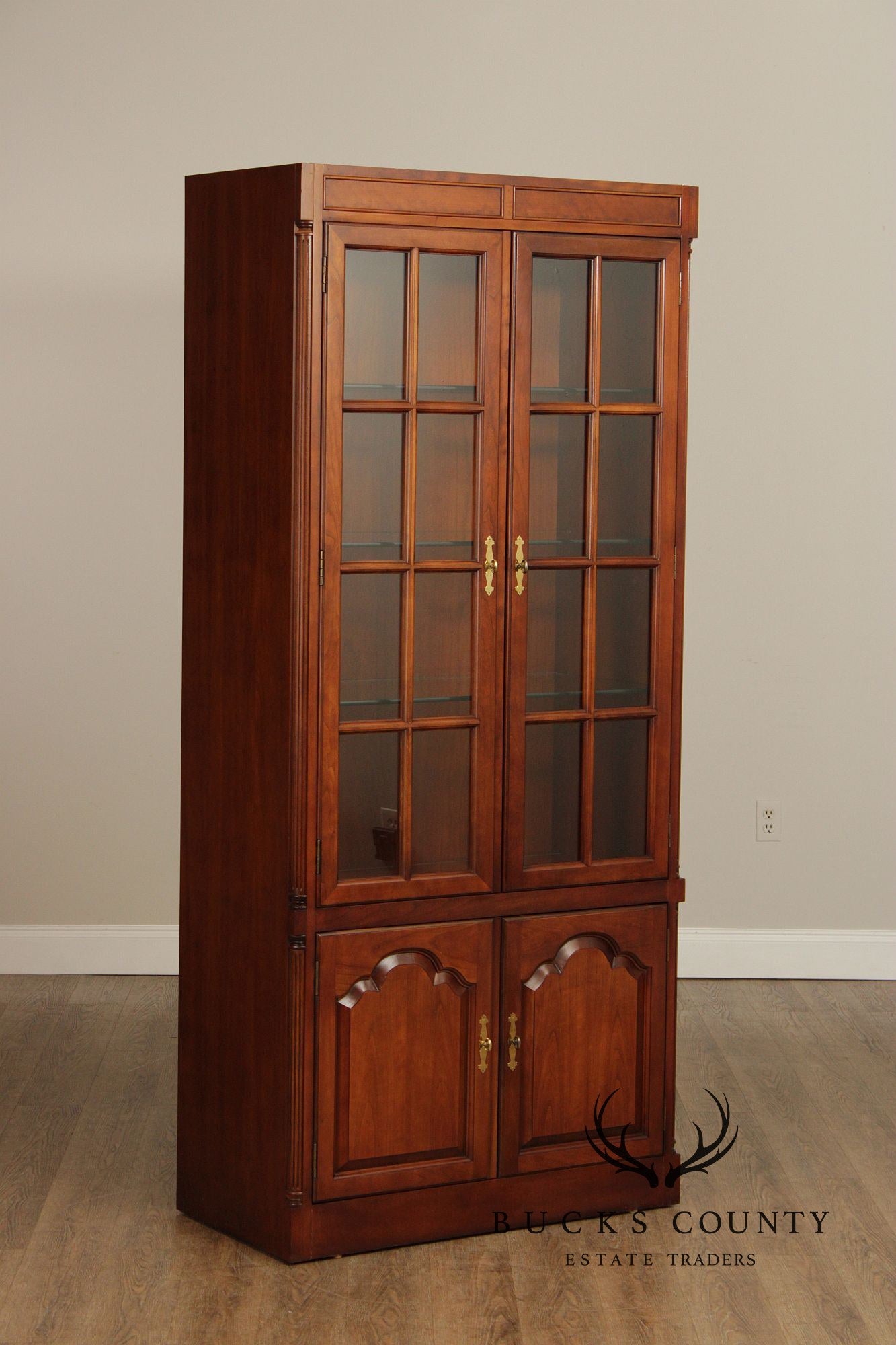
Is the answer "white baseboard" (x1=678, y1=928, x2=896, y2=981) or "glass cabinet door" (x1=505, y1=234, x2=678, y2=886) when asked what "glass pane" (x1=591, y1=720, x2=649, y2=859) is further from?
"white baseboard" (x1=678, y1=928, x2=896, y2=981)

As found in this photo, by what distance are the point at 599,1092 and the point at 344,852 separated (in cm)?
72

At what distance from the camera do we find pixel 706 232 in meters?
4.02

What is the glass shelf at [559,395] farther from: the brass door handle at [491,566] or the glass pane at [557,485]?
the brass door handle at [491,566]

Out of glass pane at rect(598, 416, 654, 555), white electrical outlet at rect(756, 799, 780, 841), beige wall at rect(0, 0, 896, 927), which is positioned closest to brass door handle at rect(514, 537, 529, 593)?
glass pane at rect(598, 416, 654, 555)

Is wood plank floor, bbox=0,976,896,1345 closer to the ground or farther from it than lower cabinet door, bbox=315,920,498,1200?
closer to the ground

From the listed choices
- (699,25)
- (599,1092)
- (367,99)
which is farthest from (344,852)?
(699,25)

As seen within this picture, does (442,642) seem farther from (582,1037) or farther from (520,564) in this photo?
(582,1037)

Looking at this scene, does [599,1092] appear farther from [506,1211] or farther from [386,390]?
[386,390]

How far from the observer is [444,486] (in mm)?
2531

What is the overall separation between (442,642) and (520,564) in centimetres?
20

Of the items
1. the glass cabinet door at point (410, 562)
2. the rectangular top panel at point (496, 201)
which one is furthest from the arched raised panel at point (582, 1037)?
the rectangular top panel at point (496, 201)

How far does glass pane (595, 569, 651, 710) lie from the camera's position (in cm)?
266

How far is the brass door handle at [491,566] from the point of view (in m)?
2.55

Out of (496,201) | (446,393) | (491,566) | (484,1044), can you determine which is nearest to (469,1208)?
(484,1044)
